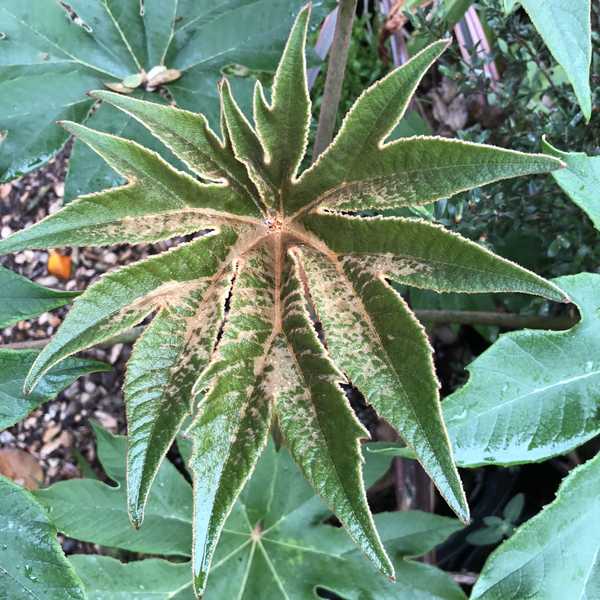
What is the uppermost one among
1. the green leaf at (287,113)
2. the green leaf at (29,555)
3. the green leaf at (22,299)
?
the green leaf at (287,113)

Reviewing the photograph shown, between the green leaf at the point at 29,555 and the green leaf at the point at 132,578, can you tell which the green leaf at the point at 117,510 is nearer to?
the green leaf at the point at 132,578

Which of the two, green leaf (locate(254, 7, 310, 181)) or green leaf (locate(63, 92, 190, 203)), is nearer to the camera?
green leaf (locate(254, 7, 310, 181))

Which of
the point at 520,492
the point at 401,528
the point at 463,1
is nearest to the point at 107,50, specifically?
the point at 463,1

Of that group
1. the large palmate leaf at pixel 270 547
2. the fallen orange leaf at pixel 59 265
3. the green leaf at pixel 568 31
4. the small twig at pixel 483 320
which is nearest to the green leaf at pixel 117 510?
the large palmate leaf at pixel 270 547

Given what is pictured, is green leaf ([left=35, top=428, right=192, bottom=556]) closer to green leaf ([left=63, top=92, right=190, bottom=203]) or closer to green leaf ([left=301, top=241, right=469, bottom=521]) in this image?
green leaf ([left=63, top=92, right=190, bottom=203])

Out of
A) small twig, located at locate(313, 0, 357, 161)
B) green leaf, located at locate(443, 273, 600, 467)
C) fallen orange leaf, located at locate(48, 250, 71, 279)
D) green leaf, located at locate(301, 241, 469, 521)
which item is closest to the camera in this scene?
green leaf, located at locate(301, 241, 469, 521)

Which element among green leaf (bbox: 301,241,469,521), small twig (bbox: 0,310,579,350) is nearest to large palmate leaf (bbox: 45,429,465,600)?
small twig (bbox: 0,310,579,350)

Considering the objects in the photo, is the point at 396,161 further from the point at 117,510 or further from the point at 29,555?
the point at 117,510
